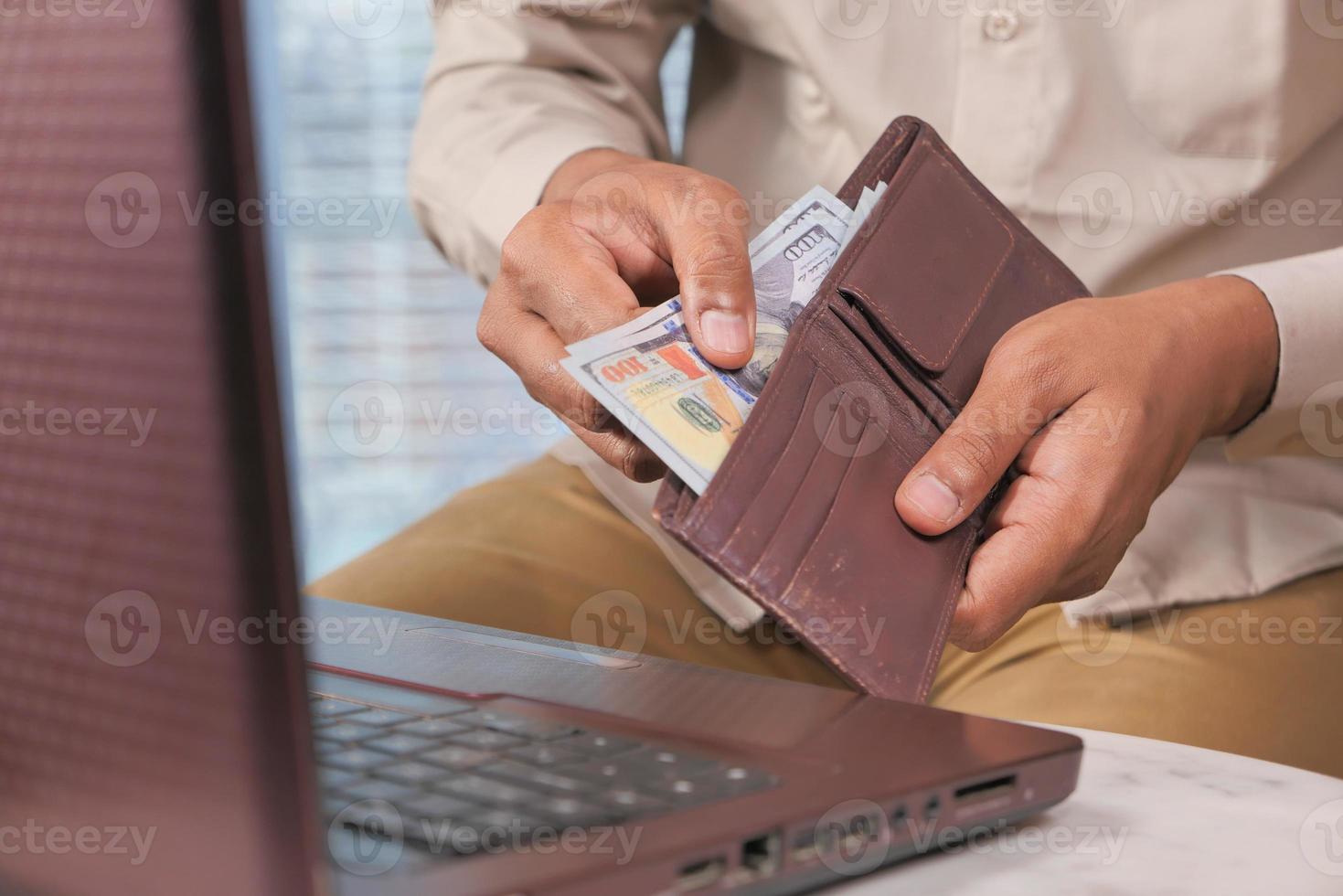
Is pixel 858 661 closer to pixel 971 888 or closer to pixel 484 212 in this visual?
pixel 971 888

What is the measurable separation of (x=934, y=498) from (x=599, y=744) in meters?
0.32

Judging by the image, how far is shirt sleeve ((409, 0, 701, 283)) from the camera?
3.62 ft

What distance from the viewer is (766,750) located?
44 centimetres

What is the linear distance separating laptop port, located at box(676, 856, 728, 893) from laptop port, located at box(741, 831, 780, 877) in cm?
1

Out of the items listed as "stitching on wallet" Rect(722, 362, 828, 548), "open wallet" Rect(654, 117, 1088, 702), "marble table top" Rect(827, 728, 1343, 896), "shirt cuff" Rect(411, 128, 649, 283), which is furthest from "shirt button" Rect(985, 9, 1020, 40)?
"marble table top" Rect(827, 728, 1343, 896)

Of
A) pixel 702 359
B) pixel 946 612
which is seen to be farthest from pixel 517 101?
pixel 946 612

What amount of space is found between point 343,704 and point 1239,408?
0.73 meters

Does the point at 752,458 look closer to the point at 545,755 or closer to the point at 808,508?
the point at 808,508

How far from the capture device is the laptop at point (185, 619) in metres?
0.25

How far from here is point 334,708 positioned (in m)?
0.48

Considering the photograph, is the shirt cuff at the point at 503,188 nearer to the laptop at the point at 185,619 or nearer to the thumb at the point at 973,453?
the thumb at the point at 973,453

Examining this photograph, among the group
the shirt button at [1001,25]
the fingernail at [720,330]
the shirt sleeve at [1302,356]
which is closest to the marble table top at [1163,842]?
the fingernail at [720,330]

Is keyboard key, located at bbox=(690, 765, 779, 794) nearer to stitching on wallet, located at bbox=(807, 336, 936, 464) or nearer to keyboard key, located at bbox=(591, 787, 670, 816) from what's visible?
keyboard key, located at bbox=(591, 787, 670, 816)

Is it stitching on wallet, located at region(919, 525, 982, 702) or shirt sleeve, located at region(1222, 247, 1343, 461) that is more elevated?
shirt sleeve, located at region(1222, 247, 1343, 461)
